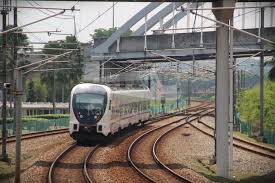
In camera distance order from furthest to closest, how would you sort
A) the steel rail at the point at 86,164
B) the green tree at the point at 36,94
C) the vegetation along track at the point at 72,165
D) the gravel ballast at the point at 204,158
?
the green tree at the point at 36,94 < the gravel ballast at the point at 204,158 < the vegetation along track at the point at 72,165 < the steel rail at the point at 86,164

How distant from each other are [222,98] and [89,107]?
380 inches

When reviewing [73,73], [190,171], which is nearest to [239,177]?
[190,171]

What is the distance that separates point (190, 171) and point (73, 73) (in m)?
49.7

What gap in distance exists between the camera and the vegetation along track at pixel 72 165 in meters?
19.9

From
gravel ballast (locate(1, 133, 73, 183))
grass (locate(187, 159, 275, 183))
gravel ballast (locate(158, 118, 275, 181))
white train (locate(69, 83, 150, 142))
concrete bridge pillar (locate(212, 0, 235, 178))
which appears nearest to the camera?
grass (locate(187, 159, 275, 183))

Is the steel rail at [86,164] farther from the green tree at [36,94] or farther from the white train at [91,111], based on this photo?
the green tree at [36,94]

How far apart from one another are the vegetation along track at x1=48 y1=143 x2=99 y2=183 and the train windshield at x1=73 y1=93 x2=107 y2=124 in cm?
175

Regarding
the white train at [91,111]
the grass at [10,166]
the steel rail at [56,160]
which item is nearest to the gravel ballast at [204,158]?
the white train at [91,111]

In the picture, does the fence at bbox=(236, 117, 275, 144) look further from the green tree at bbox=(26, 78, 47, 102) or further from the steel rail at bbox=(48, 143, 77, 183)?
the green tree at bbox=(26, 78, 47, 102)

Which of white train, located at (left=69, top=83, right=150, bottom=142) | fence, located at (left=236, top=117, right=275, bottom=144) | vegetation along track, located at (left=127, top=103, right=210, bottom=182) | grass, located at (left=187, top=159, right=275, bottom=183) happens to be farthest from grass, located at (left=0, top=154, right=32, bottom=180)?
fence, located at (left=236, top=117, right=275, bottom=144)

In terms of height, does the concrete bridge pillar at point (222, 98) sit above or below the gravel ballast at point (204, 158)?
above

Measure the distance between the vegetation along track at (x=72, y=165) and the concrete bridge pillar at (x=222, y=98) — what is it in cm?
564

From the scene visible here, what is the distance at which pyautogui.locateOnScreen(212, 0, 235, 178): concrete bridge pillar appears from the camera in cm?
2094

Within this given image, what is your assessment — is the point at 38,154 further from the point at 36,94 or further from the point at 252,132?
the point at 36,94
